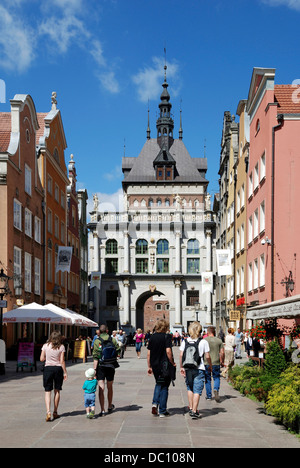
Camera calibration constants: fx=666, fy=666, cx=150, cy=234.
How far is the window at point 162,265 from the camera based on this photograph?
240 ft

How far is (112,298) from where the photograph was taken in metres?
72.8

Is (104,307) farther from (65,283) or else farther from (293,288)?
(293,288)

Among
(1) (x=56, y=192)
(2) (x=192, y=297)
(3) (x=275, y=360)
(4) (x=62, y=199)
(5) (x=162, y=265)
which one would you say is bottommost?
(2) (x=192, y=297)

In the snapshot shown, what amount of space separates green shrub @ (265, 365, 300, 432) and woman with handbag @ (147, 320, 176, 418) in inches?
75.3

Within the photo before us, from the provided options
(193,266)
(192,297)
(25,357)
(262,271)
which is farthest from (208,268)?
(25,357)

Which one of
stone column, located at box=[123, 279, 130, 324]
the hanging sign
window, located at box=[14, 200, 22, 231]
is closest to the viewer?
the hanging sign

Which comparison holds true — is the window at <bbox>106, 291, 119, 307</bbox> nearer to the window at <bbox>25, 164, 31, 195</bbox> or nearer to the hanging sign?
the window at <bbox>25, 164, 31, 195</bbox>

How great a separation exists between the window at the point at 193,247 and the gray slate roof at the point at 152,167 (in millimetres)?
25648

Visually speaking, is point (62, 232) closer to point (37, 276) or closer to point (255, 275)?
point (37, 276)

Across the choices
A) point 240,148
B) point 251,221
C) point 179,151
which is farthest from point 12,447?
point 179,151

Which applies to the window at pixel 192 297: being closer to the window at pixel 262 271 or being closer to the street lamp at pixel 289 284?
the window at pixel 262 271

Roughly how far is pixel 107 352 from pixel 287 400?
3.57 metres

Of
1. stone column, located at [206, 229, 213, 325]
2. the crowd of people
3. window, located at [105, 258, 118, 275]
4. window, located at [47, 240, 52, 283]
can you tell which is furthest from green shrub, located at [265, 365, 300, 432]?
window, located at [105, 258, 118, 275]

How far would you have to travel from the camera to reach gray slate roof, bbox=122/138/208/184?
3885 inches
